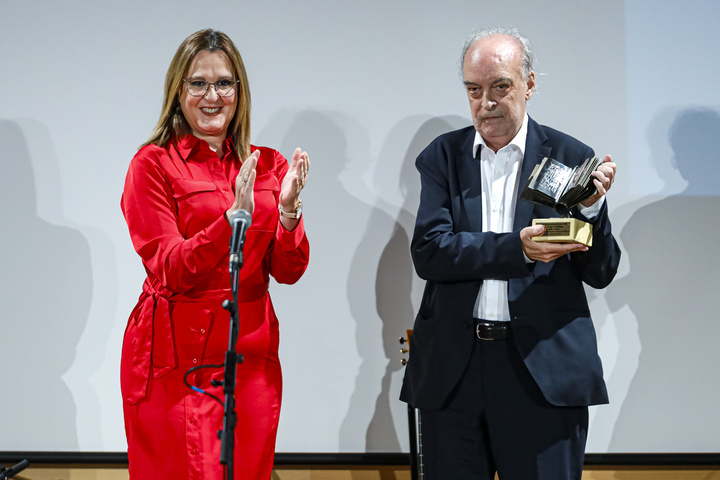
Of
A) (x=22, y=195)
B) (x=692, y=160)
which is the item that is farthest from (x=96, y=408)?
(x=692, y=160)

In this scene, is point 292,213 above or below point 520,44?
below

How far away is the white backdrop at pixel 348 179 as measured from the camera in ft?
10.3

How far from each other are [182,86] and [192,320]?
0.77m

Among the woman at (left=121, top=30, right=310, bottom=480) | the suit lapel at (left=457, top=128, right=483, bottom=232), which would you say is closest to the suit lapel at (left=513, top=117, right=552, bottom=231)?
the suit lapel at (left=457, top=128, right=483, bottom=232)

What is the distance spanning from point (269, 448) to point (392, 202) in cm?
128

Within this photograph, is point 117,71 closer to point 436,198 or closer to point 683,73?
point 436,198

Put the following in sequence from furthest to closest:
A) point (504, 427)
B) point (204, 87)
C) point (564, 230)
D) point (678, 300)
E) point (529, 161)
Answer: point (678, 300) → point (204, 87) → point (529, 161) → point (504, 427) → point (564, 230)

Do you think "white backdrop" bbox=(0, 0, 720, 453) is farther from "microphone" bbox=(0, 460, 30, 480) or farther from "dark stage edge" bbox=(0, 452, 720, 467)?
"microphone" bbox=(0, 460, 30, 480)

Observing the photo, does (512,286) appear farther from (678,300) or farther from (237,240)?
(678,300)

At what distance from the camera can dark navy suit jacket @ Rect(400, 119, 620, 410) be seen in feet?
6.89

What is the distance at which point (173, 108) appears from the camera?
2465 mm

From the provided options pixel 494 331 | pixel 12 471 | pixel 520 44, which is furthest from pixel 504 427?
pixel 12 471

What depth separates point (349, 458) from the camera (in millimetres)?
3156

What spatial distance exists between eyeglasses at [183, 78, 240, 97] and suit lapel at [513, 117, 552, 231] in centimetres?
98
